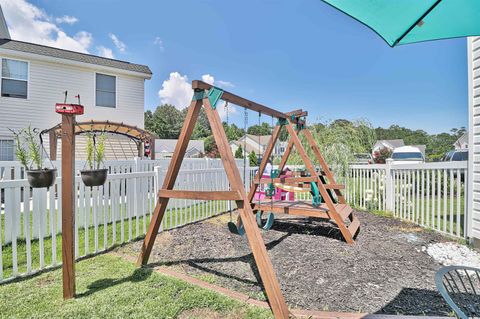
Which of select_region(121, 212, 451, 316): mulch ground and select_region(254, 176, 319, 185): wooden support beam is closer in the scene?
select_region(121, 212, 451, 316): mulch ground

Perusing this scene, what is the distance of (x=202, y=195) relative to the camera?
2828 millimetres

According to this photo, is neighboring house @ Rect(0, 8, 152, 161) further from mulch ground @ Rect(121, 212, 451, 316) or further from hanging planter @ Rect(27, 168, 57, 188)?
hanging planter @ Rect(27, 168, 57, 188)

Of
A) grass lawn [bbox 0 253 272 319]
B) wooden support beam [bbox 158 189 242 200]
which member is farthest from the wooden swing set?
grass lawn [bbox 0 253 272 319]

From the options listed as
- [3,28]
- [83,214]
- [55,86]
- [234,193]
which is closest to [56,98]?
[55,86]

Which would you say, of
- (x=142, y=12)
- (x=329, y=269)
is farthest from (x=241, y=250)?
(x=142, y=12)

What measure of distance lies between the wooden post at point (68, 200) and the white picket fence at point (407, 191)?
5308mm

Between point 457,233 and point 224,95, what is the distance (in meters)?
4.32

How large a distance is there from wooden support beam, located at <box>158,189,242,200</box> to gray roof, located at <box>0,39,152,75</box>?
9699 mm

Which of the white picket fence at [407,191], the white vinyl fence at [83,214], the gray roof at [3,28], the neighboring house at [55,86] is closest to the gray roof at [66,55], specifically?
the neighboring house at [55,86]

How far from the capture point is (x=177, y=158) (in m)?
3.04

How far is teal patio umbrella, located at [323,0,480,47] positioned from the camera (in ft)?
5.10

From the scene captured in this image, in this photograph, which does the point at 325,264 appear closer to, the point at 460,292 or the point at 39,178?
the point at 460,292

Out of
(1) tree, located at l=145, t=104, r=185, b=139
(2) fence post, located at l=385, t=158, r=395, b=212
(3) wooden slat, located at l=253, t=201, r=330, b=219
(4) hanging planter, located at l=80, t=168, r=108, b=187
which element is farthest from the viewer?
(1) tree, located at l=145, t=104, r=185, b=139

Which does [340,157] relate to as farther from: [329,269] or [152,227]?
[152,227]
